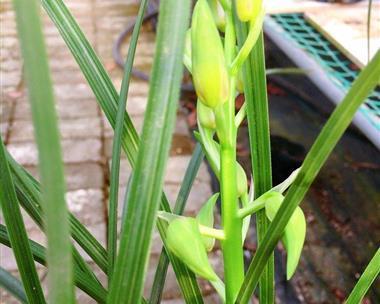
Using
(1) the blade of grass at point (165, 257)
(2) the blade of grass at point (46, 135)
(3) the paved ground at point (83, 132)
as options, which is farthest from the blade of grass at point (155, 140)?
(3) the paved ground at point (83, 132)

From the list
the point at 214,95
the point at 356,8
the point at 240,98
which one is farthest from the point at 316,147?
the point at 240,98

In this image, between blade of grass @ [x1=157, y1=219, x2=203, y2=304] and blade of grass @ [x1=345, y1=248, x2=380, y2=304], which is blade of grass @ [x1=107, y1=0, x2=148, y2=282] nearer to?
blade of grass @ [x1=157, y1=219, x2=203, y2=304]

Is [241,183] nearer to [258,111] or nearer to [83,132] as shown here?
[258,111]

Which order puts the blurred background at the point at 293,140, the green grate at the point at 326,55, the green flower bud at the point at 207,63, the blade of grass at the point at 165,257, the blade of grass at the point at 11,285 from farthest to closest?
the blurred background at the point at 293,140 < the green grate at the point at 326,55 < the blade of grass at the point at 165,257 < the blade of grass at the point at 11,285 < the green flower bud at the point at 207,63

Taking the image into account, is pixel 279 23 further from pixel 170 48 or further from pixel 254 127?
pixel 170 48

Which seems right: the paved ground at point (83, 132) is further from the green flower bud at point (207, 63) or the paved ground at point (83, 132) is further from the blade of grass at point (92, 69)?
the green flower bud at point (207, 63)

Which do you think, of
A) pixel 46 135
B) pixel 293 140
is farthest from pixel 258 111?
pixel 293 140
